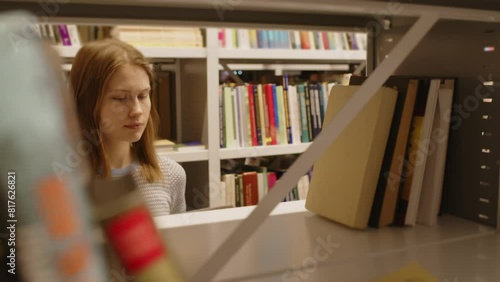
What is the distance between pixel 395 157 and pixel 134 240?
469 millimetres

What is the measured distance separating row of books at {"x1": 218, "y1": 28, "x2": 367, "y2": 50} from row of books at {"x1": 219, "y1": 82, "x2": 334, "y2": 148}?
20cm

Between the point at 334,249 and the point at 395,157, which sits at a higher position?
the point at 395,157

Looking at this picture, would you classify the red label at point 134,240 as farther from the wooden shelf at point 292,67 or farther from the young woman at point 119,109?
the wooden shelf at point 292,67

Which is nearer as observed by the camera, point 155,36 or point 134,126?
point 134,126

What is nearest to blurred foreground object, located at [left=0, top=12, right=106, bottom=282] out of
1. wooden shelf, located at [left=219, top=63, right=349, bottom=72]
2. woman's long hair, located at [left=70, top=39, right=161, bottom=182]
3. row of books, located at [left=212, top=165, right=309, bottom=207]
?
woman's long hair, located at [left=70, top=39, right=161, bottom=182]

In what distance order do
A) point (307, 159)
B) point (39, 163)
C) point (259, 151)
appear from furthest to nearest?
point (259, 151) < point (307, 159) < point (39, 163)

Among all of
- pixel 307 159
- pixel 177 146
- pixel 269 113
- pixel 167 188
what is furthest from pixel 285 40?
pixel 307 159

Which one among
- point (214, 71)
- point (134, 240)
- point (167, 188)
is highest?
point (214, 71)

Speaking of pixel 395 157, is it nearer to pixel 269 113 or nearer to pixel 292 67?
pixel 269 113

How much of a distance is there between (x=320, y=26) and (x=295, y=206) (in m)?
0.36

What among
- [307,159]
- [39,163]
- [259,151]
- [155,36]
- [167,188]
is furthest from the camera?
[259,151]

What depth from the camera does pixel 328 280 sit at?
0.58m

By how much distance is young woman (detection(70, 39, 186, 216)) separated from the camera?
1297mm

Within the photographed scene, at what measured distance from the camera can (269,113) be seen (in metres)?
2.26
